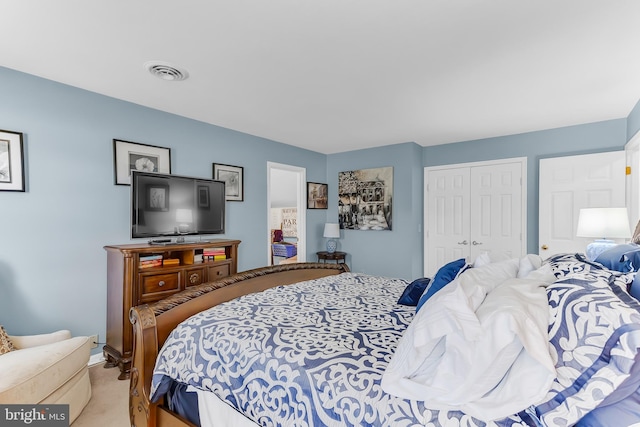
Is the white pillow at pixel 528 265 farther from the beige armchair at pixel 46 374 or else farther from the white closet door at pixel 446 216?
the white closet door at pixel 446 216

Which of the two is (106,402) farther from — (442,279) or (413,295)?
(442,279)

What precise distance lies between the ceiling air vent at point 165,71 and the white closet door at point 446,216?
3.81 meters

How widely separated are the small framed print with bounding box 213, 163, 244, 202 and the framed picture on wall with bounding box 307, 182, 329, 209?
4.50ft

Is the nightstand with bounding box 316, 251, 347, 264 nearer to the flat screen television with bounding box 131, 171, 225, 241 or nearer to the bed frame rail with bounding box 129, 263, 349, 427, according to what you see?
the flat screen television with bounding box 131, 171, 225, 241

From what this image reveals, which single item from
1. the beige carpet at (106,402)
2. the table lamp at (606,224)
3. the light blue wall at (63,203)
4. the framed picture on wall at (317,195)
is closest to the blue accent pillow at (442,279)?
the table lamp at (606,224)

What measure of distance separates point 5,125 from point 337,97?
2.67 meters

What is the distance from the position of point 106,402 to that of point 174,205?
5.44ft

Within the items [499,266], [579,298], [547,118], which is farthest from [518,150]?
[579,298]

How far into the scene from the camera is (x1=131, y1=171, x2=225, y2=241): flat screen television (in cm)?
282

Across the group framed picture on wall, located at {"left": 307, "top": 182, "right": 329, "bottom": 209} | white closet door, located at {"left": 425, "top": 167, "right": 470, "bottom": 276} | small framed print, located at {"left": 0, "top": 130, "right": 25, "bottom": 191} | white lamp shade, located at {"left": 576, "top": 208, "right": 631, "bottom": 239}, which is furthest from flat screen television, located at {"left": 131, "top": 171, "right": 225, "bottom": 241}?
white lamp shade, located at {"left": 576, "top": 208, "right": 631, "bottom": 239}

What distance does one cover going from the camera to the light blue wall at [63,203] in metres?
2.45

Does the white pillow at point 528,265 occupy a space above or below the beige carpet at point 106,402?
above

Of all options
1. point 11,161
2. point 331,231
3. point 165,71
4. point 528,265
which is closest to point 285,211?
point 331,231

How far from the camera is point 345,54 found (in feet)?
7.20
